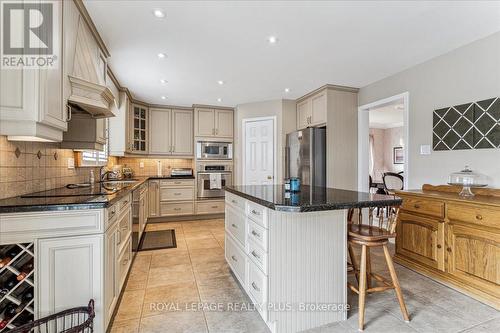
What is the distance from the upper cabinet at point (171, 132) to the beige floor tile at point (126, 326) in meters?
3.81

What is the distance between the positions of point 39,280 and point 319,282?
1755 mm

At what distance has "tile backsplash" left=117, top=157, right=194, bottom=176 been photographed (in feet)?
17.1

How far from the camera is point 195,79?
3666 mm

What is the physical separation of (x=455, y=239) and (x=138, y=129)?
511cm

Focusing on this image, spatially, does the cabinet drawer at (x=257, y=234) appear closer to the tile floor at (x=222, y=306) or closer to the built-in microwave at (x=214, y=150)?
the tile floor at (x=222, y=306)

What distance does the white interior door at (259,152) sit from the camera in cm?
484

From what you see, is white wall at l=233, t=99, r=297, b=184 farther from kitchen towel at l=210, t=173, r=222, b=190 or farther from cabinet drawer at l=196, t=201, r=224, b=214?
cabinet drawer at l=196, t=201, r=224, b=214

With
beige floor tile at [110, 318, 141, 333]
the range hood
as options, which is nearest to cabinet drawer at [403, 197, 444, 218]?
beige floor tile at [110, 318, 141, 333]

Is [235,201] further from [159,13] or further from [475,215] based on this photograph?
[475,215]

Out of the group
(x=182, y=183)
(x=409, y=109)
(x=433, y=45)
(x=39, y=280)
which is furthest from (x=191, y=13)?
(x=182, y=183)

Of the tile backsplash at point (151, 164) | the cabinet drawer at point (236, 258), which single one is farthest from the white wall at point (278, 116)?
the cabinet drawer at point (236, 258)

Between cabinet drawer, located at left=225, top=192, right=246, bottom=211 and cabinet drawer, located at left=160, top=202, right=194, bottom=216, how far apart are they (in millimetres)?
2691

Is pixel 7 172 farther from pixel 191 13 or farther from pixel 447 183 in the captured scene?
pixel 447 183

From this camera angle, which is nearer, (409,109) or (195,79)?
(409,109)
